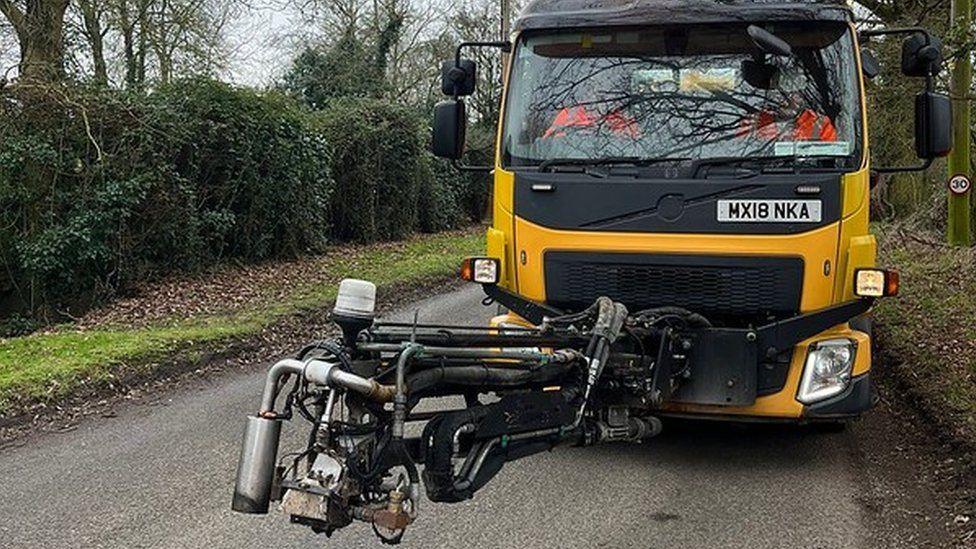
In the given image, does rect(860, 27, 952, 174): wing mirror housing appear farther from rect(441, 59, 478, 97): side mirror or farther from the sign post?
the sign post

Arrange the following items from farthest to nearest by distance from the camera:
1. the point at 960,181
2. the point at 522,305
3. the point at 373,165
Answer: the point at 373,165 → the point at 960,181 → the point at 522,305

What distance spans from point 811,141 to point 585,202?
1.37 metres

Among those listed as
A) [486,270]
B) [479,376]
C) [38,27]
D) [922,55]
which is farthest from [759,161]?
[38,27]

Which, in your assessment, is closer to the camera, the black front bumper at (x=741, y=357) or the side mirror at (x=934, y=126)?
the black front bumper at (x=741, y=357)

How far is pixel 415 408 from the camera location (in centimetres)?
408

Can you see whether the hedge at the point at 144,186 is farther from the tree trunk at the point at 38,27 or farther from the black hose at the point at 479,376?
the black hose at the point at 479,376

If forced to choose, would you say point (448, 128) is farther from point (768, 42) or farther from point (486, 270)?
point (768, 42)

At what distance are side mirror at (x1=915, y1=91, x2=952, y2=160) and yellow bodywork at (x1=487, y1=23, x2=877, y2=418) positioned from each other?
442 millimetres

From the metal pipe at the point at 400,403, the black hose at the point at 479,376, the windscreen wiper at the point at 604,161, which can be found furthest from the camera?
the windscreen wiper at the point at 604,161

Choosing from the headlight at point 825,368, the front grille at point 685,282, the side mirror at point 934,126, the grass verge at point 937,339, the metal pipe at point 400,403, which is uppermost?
the side mirror at point 934,126

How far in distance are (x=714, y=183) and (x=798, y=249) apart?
0.60m

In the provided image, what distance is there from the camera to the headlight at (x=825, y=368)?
5.73 metres

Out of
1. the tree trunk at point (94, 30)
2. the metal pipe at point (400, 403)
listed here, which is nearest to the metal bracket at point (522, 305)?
the metal pipe at point (400, 403)

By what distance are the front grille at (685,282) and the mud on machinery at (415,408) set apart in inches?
24.6
